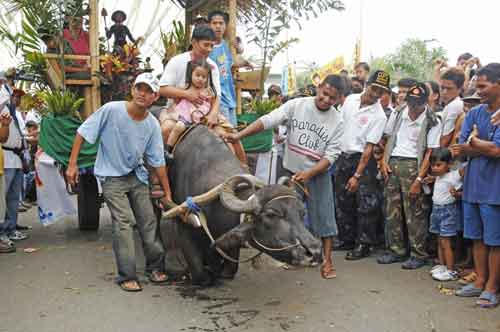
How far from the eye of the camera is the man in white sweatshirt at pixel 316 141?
17.0 ft

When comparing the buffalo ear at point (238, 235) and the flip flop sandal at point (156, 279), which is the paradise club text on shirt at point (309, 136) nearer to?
the buffalo ear at point (238, 235)

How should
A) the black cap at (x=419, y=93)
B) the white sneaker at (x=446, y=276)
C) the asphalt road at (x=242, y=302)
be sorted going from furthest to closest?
the black cap at (x=419, y=93) < the white sneaker at (x=446, y=276) < the asphalt road at (x=242, y=302)

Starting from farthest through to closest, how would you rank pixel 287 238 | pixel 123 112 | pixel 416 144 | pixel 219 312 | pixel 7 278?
pixel 416 144 < pixel 7 278 < pixel 123 112 < pixel 219 312 < pixel 287 238

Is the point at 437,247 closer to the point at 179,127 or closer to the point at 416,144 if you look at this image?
the point at 416,144

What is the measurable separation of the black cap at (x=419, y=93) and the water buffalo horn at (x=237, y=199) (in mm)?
2122

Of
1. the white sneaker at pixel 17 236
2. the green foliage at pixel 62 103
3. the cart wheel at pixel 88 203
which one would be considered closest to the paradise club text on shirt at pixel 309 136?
the green foliage at pixel 62 103

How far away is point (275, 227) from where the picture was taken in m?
A: 4.31

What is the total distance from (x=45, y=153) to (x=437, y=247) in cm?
440

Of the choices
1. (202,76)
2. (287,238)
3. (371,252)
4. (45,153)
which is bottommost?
(371,252)

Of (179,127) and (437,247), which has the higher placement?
(179,127)

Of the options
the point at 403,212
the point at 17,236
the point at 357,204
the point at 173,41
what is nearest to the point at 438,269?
the point at 403,212

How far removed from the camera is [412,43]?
32625 millimetres

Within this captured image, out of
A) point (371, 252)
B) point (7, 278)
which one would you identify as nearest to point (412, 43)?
point (371, 252)

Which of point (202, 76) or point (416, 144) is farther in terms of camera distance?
point (416, 144)
